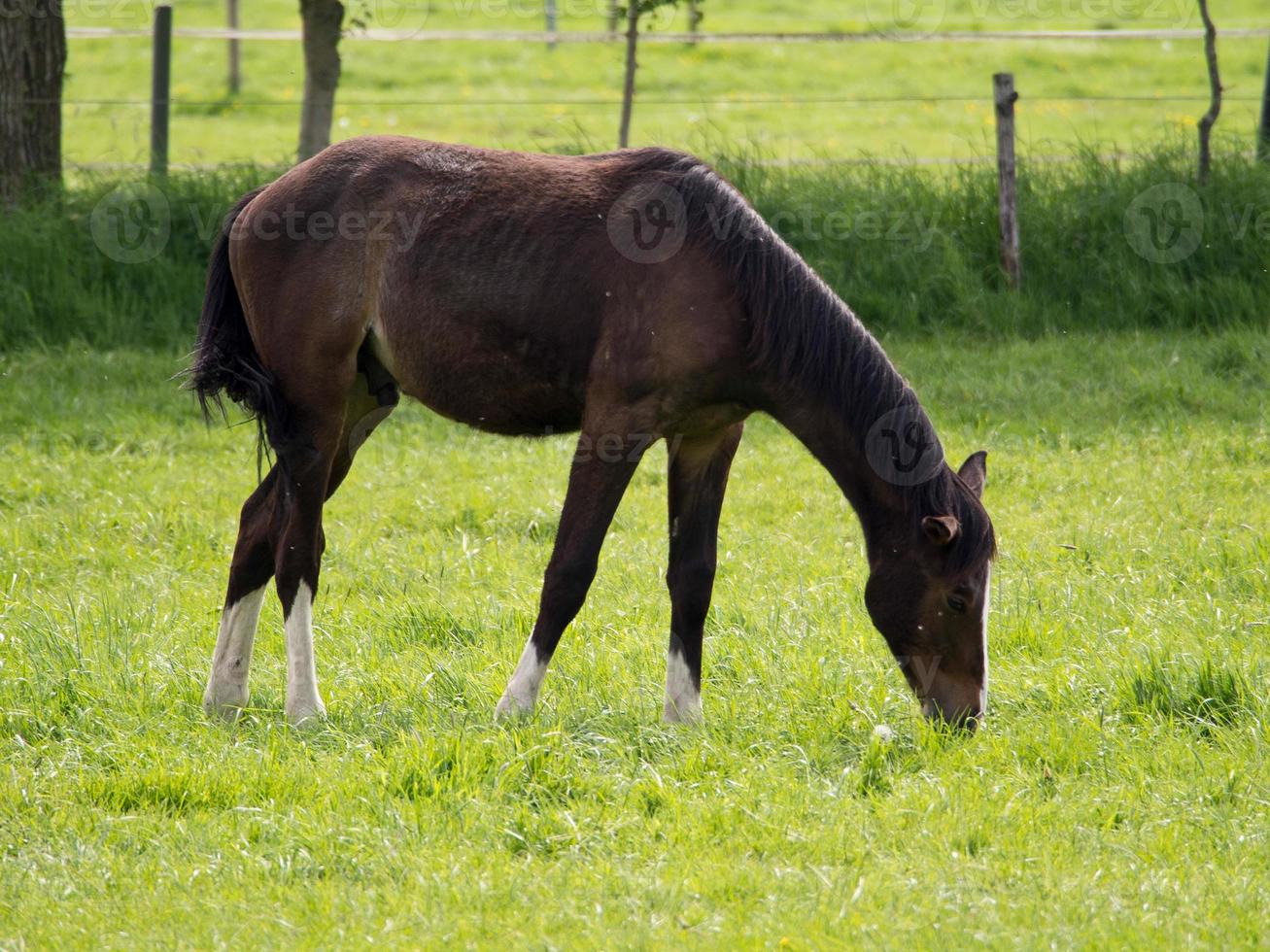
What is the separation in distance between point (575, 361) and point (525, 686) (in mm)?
1032

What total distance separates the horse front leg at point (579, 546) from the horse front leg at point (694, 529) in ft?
1.05

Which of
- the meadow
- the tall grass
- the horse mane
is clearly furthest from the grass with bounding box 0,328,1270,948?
the tall grass

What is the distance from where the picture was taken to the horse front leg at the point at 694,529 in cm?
466

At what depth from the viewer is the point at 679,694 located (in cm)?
456

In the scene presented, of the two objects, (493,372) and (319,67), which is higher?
(319,67)

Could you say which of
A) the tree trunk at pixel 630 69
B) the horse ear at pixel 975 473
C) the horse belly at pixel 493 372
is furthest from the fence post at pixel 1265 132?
the horse belly at pixel 493 372

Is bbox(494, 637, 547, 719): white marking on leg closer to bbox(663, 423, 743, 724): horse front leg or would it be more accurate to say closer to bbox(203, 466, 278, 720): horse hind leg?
bbox(663, 423, 743, 724): horse front leg

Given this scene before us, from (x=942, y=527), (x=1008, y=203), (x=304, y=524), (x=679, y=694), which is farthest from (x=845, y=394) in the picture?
(x=1008, y=203)

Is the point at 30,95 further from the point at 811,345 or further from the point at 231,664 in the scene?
the point at 811,345

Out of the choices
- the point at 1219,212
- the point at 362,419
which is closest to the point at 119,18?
the point at 1219,212

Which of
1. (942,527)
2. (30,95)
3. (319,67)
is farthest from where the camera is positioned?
(319,67)

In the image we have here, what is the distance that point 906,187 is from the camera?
33.6 ft

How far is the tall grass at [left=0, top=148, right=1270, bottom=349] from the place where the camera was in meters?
9.55

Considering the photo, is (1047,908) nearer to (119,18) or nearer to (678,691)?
(678,691)
